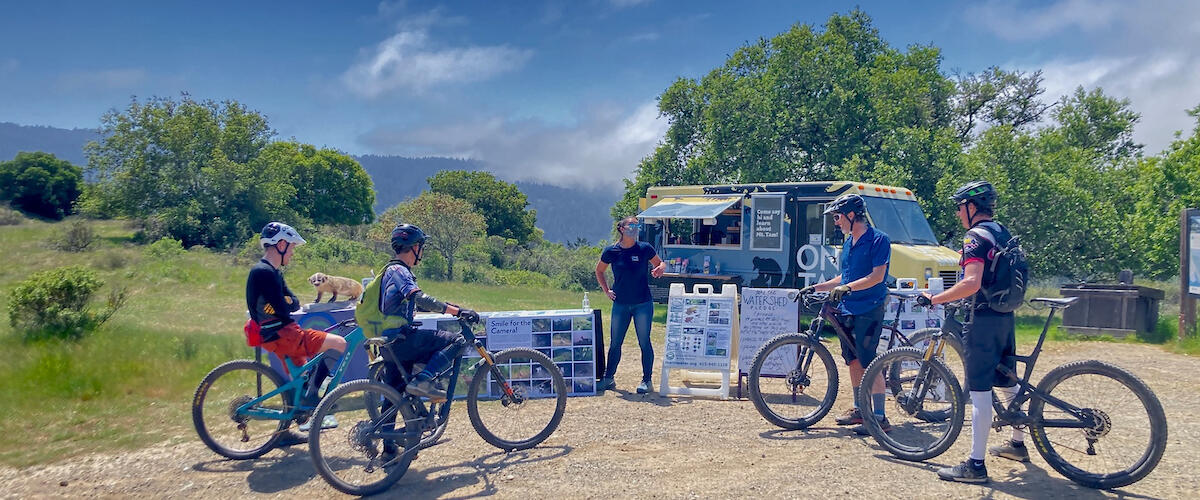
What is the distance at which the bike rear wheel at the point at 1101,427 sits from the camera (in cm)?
450

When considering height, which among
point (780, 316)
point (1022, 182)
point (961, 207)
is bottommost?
point (780, 316)

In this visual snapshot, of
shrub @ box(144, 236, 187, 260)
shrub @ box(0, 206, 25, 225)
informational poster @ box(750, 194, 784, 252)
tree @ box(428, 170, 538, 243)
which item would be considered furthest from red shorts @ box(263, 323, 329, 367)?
tree @ box(428, 170, 538, 243)

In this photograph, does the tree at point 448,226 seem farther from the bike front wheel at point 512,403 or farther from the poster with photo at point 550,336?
the bike front wheel at point 512,403

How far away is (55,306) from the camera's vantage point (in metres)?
9.65

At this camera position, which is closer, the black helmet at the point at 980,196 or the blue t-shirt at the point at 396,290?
the black helmet at the point at 980,196

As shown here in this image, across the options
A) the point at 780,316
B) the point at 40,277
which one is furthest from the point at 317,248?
the point at 780,316

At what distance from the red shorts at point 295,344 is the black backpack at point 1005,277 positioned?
15.1 ft

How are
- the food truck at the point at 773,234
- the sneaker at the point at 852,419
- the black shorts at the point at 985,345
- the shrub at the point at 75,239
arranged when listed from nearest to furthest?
1. the black shorts at the point at 985,345
2. the sneaker at the point at 852,419
3. the food truck at the point at 773,234
4. the shrub at the point at 75,239

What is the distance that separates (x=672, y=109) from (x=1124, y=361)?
1876cm

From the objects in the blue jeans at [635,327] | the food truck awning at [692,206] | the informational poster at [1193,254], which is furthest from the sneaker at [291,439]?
the informational poster at [1193,254]

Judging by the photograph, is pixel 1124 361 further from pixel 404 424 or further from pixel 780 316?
pixel 404 424

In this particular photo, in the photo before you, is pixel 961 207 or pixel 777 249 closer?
pixel 961 207

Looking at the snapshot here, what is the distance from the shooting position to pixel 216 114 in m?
39.4

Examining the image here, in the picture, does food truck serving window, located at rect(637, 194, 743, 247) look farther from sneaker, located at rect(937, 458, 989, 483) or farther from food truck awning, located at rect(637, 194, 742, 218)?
sneaker, located at rect(937, 458, 989, 483)
